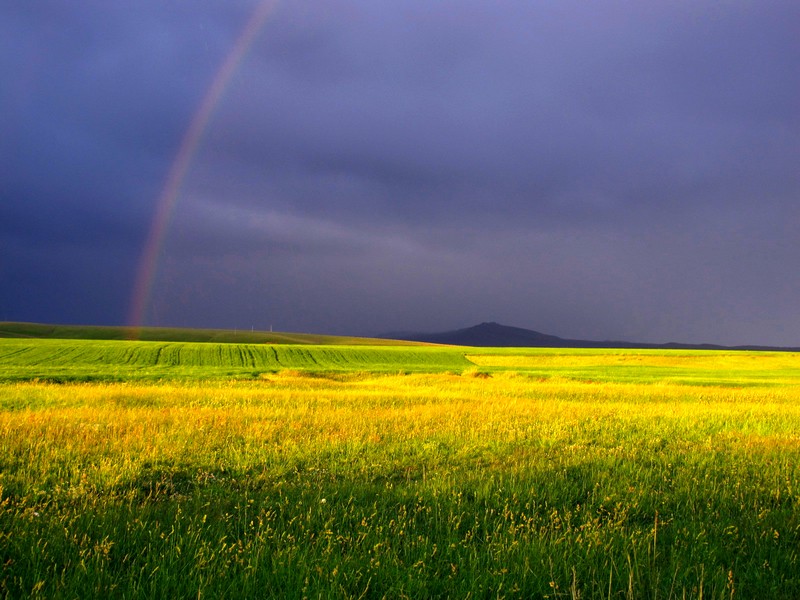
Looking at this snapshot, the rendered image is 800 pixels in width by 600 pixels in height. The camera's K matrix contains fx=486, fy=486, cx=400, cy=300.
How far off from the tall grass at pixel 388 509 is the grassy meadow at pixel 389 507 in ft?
0.10

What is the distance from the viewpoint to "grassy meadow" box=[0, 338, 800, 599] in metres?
4.18

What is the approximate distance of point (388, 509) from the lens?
19.9ft

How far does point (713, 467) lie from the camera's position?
8578 mm

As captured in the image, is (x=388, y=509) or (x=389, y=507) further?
(x=389, y=507)

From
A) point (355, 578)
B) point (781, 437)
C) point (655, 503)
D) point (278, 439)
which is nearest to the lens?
point (355, 578)

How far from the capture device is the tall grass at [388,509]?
418cm

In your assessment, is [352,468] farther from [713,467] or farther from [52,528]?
[713,467]

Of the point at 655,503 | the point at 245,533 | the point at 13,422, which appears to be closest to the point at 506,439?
the point at 655,503

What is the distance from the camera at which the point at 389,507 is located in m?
6.19

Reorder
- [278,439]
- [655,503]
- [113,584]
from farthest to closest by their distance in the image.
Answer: [278,439]
[655,503]
[113,584]

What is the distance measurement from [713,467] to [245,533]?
8.00 meters

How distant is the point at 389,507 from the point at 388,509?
14 centimetres

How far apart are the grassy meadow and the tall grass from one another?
3 cm

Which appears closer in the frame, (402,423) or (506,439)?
(506,439)
